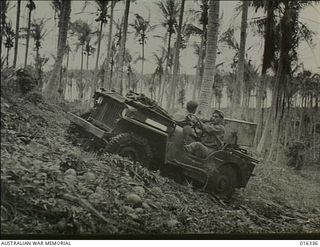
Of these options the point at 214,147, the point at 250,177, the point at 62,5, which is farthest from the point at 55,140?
the point at 250,177

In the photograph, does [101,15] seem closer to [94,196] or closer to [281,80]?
[94,196]

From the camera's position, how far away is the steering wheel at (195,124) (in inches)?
164

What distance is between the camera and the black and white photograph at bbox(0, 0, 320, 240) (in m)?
3.77

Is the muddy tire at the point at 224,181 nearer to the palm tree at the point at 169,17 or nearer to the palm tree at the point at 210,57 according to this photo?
the palm tree at the point at 210,57

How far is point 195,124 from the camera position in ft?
13.8

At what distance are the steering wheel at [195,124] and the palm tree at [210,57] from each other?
0.22 ft

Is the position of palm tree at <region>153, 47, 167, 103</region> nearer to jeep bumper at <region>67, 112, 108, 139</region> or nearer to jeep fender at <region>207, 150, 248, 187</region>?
jeep bumper at <region>67, 112, 108, 139</region>

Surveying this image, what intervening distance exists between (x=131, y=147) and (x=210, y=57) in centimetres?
101

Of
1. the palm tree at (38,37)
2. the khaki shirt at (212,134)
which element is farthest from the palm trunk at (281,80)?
the palm tree at (38,37)

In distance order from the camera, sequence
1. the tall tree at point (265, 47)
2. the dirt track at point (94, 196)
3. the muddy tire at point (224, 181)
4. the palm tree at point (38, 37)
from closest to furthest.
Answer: the dirt track at point (94, 196)
the palm tree at point (38, 37)
the muddy tire at point (224, 181)
the tall tree at point (265, 47)

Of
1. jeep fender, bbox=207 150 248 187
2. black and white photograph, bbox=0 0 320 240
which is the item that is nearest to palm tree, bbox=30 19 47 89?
black and white photograph, bbox=0 0 320 240

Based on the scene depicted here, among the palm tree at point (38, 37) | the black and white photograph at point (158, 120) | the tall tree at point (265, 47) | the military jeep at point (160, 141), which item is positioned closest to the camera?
the black and white photograph at point (158, 120)

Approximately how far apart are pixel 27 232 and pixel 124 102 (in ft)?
4.05

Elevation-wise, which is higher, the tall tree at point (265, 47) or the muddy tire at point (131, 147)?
the tall tree at point (265, 47)
